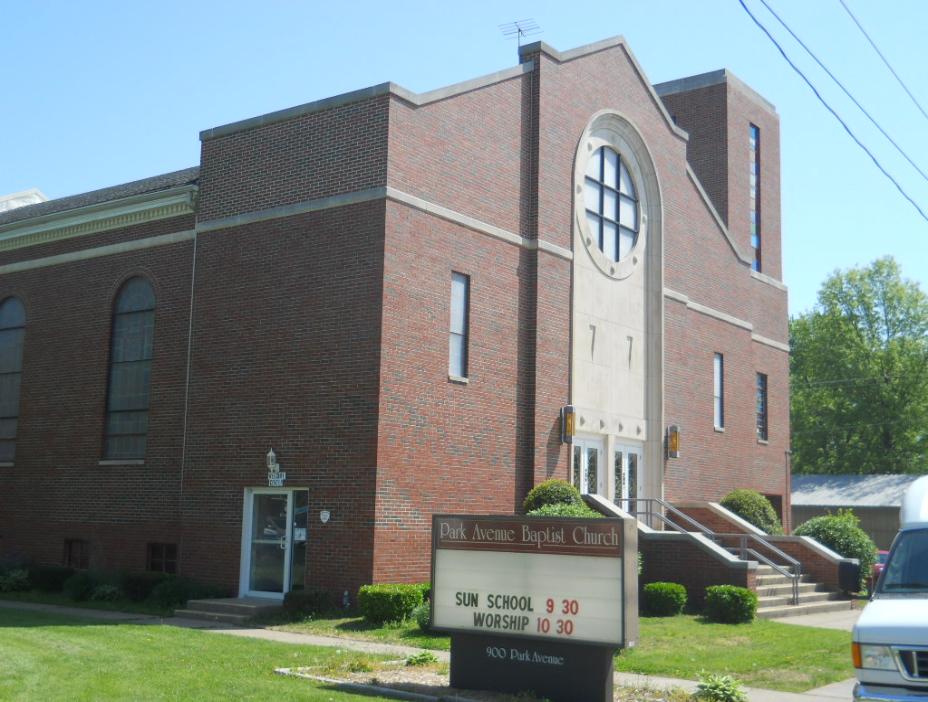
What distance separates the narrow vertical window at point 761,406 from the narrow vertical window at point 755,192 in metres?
3.97

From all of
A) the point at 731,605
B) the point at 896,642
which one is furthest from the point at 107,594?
the point at 896,642

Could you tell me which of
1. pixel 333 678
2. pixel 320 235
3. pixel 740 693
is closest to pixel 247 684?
pixel 333 678

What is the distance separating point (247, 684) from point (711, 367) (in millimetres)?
21717

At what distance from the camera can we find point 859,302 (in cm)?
6994

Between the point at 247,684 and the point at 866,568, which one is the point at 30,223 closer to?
the point at 247,684

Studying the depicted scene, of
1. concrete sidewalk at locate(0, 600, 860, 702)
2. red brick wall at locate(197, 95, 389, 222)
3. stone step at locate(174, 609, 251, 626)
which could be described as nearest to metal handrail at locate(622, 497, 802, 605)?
concrete sidewalk at locate(0, 600, 860, 702)

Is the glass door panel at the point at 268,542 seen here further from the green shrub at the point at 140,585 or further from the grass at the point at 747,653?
the grass at the point at 747,653

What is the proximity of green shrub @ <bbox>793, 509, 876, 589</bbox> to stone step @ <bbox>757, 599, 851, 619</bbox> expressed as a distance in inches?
97.0

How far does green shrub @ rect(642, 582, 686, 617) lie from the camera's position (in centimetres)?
2134

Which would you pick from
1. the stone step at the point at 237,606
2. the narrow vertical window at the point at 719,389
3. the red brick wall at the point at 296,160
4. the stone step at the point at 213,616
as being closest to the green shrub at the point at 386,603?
the stone step at the point at 237,606

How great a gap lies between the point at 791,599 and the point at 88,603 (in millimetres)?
15109

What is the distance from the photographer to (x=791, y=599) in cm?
2398

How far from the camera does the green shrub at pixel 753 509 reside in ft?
98.5

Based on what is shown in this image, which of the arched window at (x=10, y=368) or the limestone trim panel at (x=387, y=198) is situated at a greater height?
the limestone trim panel at (x=387, y=198)
